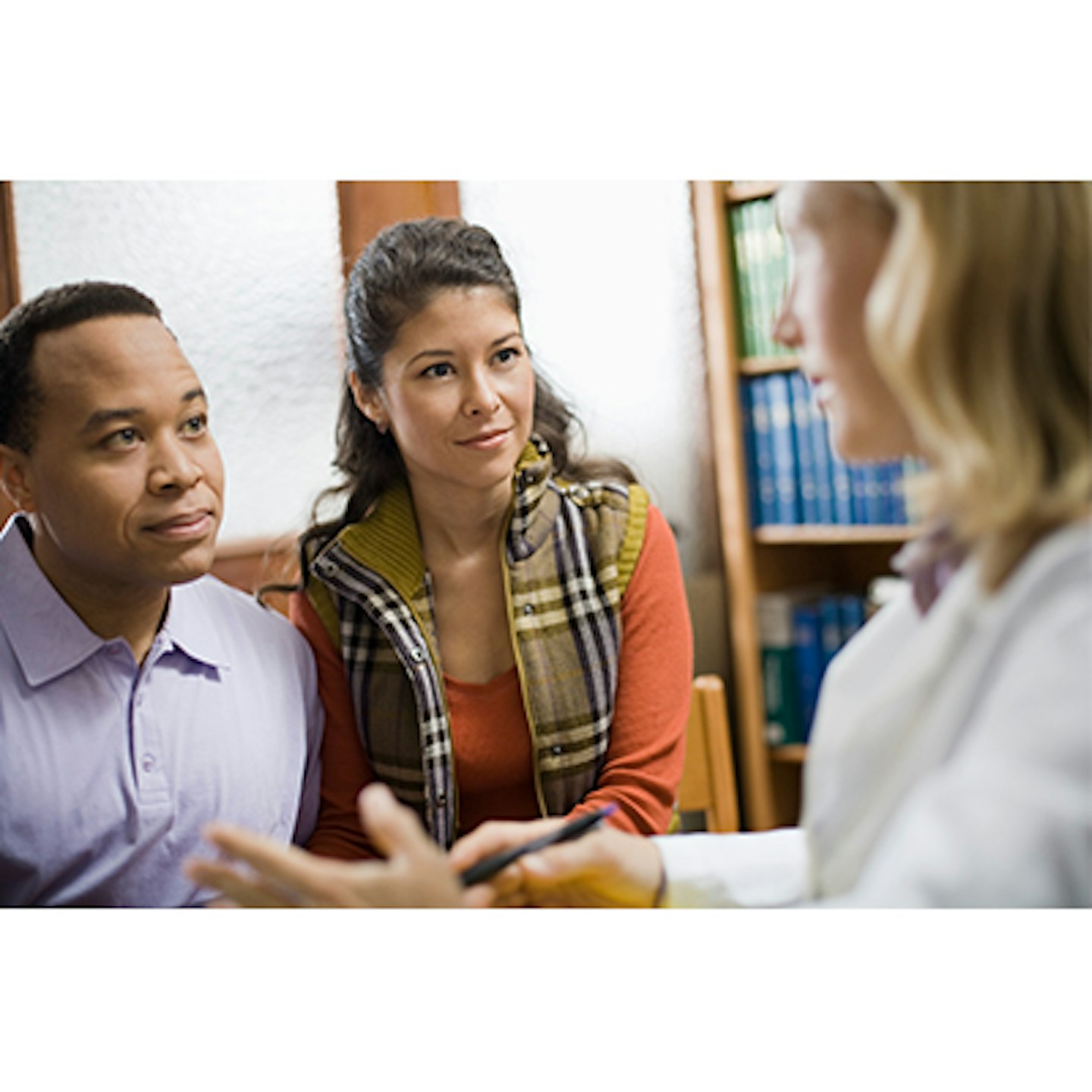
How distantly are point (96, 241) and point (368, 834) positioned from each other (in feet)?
1.50

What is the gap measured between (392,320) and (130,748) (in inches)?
13.5

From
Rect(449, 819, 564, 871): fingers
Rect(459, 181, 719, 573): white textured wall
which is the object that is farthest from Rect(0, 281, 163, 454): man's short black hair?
Rect(449, 819, 564, 871): fingers

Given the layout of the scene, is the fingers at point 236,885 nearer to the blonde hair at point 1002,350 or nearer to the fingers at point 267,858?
the fingers at point 267,858

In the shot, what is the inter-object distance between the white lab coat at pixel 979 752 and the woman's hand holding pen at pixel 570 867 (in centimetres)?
15

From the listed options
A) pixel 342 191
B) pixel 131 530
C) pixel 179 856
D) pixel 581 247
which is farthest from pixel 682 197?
pixel 179 856

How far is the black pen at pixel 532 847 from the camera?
857 mm

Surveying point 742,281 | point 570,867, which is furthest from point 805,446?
point 570,867

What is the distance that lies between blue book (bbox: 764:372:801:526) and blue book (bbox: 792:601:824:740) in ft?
0.25

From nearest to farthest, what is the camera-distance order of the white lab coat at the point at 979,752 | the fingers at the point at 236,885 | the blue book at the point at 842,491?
1. the white lab coat at the point at 979,752
2. the fingers at the point at 236,885
3. the blue book at the point at 842,491

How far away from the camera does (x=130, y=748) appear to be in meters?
0.91

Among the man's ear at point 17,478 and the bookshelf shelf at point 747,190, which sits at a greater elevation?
the bookshelf shelf at point 747,190

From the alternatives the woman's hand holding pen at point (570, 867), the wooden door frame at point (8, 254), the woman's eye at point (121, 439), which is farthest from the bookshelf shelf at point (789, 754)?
the wooden door frame at point (8, 254)

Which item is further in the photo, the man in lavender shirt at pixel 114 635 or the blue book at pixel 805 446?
the blue book at pixel 805 446

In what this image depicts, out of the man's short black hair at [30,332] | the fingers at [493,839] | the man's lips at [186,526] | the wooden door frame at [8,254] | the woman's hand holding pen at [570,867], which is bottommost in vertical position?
the woman's hand holding pen at [570,867]
